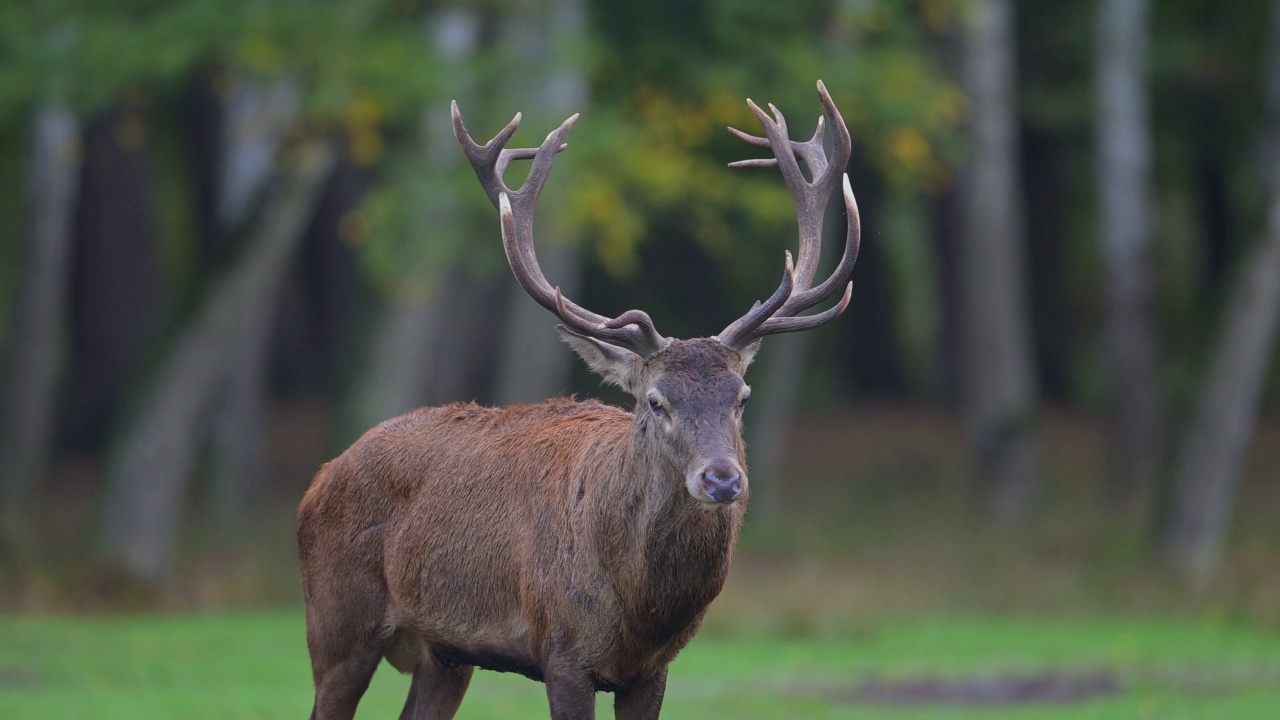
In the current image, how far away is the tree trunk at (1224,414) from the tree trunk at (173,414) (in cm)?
898

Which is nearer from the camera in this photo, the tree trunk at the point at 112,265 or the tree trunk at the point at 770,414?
the tree trunk at the point at 770,414

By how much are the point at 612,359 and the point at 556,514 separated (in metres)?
0.66

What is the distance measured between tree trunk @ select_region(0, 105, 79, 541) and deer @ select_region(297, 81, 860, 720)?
13.1 metres

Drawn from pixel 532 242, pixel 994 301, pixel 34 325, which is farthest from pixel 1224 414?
pixel 34 325

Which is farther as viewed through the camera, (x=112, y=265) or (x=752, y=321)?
(x=112, y=265)

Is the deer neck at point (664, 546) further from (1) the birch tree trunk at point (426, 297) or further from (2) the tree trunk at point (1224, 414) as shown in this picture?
(2) the tree trunk at point (1224, 414)

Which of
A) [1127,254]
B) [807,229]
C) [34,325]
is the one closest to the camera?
[807,229]

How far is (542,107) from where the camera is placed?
1781 centimetres

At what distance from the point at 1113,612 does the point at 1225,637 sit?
1.77 metres

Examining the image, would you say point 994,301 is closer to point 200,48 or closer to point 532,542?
point 200,48

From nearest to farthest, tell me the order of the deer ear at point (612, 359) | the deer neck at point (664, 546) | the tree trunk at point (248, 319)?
the deer neck at point (664, 546), the deer ear at point (612, 359), the tree trunk at point (248, 319)

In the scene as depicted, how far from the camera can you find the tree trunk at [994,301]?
73.3 feet

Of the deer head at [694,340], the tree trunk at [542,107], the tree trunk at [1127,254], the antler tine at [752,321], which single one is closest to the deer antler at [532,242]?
the deer head at [694,340]

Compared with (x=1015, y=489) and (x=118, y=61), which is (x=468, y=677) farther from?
(x=1015, y=489)
